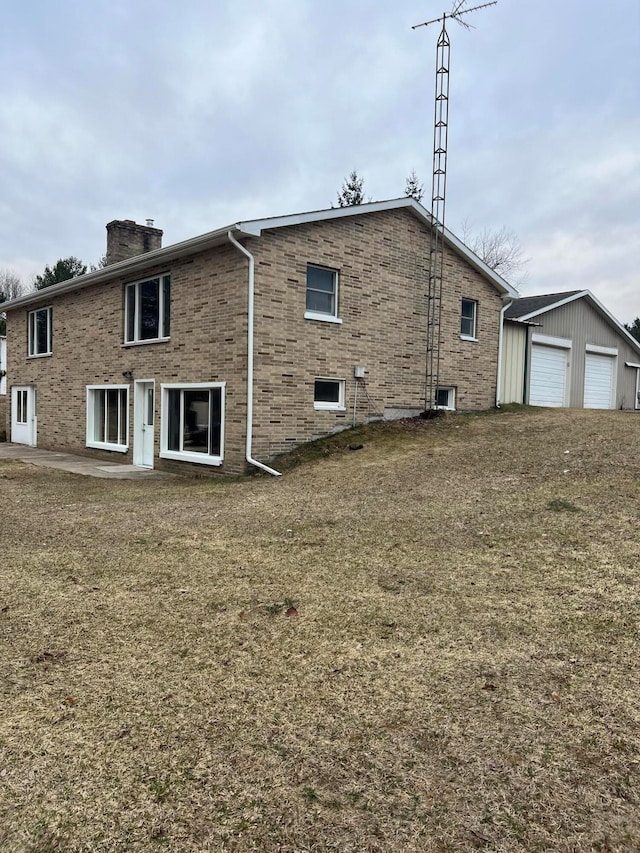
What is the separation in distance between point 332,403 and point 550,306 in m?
10.5

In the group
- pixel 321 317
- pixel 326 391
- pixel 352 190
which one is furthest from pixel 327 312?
pixel 352 190

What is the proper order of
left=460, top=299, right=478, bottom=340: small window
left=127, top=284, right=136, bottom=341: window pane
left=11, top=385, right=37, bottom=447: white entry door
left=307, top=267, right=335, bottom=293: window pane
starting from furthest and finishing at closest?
left=11, top=385, right=37, bottom=447: white entry door
left=460, top=299, right=478, bottom=340: small window
left=127, top=284, right=136, bottom=341: window pane
left=307, top=267, right=335, bottom=293: window pane

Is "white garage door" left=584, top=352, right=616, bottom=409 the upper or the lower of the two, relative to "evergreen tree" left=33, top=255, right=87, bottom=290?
lower

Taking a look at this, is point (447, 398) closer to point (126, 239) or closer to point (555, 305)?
point (555, 305)

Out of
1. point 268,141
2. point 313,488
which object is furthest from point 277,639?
point 268,141

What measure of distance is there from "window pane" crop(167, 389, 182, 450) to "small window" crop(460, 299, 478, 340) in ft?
28.5

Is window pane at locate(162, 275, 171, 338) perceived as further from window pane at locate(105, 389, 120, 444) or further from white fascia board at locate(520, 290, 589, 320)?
white fascia board at locate(520, 290, 589, 320)

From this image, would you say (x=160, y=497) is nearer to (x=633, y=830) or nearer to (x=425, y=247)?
(x=633, y=830)

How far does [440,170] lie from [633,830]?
16.5 meters

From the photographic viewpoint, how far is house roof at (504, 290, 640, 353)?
63.2 feet

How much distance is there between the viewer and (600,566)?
202 inches

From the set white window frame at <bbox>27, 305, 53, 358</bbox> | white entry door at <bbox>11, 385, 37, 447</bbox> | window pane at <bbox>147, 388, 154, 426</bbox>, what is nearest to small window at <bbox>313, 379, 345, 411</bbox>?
window pane at <bbox>147, 388, 154, 426</bbox>

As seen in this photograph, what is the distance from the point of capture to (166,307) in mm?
13828

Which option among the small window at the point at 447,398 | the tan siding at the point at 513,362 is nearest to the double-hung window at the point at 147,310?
the small window at the point at 447,398
